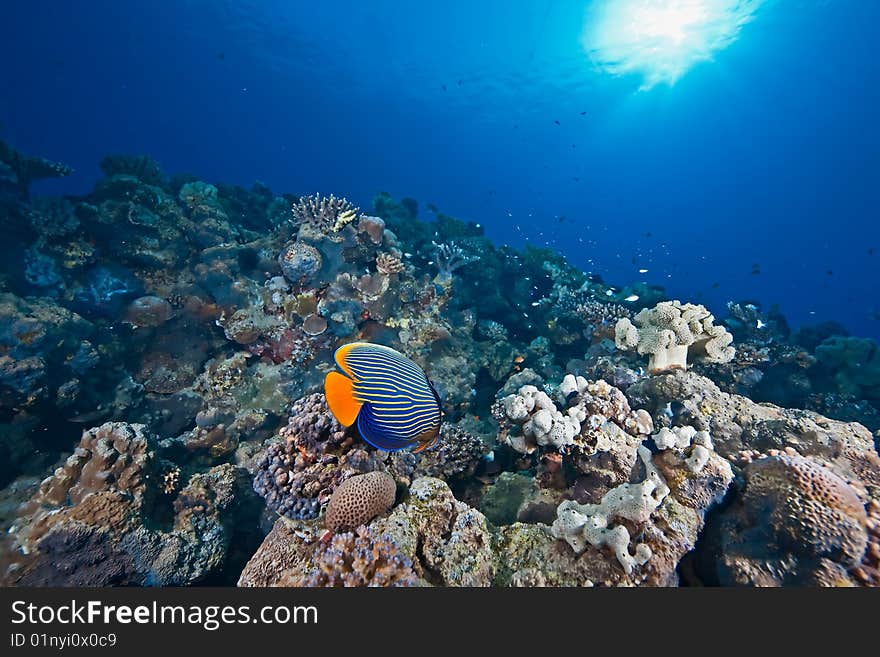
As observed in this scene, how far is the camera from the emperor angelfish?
2061mm

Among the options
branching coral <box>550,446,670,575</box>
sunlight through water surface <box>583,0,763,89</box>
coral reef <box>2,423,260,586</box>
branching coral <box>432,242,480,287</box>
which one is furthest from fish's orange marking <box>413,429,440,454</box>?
sunlight through water surface <box>583,0,763,89</box>

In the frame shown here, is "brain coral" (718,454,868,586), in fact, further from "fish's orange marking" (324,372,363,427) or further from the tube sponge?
the tube sponge

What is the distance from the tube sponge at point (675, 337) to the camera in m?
5.64

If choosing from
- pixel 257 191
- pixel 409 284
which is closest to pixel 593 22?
pixel 257 191

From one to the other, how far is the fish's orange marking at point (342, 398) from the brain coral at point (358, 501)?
1.04 meters

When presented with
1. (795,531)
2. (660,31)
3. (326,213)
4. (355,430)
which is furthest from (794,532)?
(660,31)

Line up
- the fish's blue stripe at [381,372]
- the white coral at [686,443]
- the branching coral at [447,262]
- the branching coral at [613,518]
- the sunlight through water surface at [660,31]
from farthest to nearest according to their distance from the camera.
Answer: the sunlight through water surface at [660,31] < the branching coral at [447,262] < the white coral at [686,443] < the branching coral at [613,518] < the fish's blue stripe at [381,372]

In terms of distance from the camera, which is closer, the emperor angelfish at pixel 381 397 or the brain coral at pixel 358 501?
the emperor angelfish at pixel 381 397

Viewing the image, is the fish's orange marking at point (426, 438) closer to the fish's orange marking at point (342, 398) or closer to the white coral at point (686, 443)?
the fish's orange marking at point (342, 398)

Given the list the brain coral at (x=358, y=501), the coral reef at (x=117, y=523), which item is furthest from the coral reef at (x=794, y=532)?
the coral reef at (x=117, y=523)

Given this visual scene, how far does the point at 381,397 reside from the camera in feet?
6.91

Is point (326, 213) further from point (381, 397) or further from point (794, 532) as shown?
point (794, 532)

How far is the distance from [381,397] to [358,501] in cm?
117

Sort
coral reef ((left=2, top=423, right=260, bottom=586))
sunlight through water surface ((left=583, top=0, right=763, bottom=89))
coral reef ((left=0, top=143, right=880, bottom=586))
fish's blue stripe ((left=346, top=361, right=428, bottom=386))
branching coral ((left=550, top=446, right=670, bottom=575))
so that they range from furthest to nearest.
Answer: sunlight through water surface ((left=583, top=0, right=763, bottom=89))
coral reef ((left=2, top=423, right=260, bottom=586))
coral reef ((left=0, top=143, right=880, bottom=586))
branching coral ((left=550, top=446, right=670, bottom=575))
fish's blue stripe ((left=346, top=361, right=428, bottom=386))
